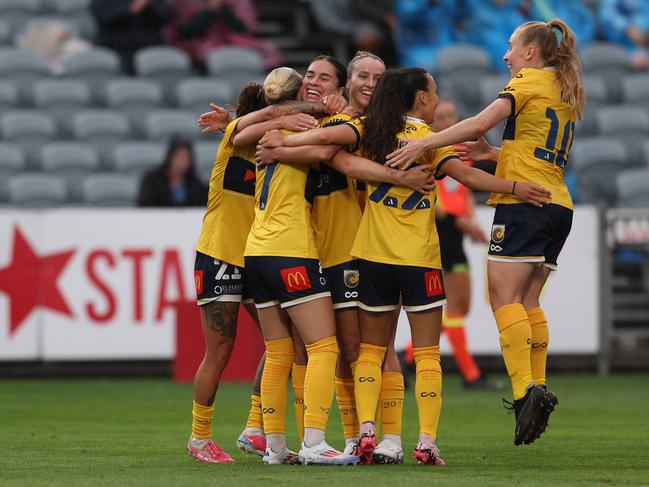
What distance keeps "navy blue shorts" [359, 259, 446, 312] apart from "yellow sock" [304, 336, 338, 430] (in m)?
0.31

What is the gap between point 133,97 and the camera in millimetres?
15664

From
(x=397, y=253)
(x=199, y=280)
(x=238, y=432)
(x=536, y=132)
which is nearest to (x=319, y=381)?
(x=397, y=253)

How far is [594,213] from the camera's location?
1305 cm

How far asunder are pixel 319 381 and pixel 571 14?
37.7 ft

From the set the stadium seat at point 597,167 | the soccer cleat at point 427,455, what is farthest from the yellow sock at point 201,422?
the stadium seat at point 597,167

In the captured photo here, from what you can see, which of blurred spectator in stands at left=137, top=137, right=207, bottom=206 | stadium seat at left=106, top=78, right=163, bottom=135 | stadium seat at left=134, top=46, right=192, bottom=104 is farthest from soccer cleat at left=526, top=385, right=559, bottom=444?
stadium seat at left=134, top=46, right=192, bottom=104

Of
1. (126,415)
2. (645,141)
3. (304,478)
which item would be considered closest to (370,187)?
(304,478)

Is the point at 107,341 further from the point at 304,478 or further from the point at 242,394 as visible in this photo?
the point at 304,478

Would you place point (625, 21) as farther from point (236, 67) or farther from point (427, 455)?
point (427, 455)

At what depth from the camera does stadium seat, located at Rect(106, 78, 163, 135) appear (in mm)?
15562

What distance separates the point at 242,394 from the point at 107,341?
1.79 metres

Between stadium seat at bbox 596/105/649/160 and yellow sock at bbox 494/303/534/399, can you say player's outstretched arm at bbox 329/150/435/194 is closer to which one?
yellow sock at bbox 494/303/534/399

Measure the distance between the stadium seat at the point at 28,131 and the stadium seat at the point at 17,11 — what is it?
6.97 ft

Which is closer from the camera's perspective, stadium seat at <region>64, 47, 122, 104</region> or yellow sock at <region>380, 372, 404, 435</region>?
yellow sock at <region>380, 372, 404, 435</region>
